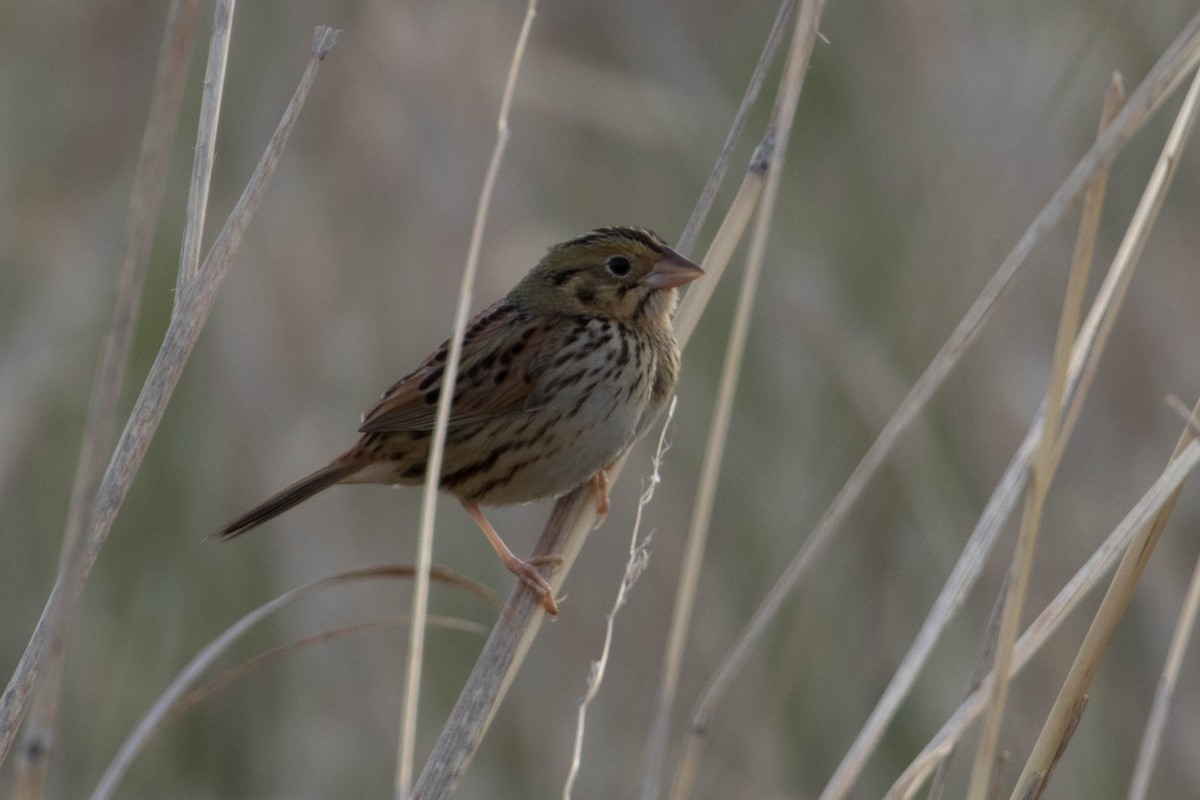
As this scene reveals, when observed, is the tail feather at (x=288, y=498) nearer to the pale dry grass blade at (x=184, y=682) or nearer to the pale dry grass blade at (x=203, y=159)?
the pale dry grass blade at (x=203, y=159)

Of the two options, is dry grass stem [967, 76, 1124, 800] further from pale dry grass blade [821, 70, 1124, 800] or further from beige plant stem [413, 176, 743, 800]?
beige plant stem [413, 176, 743, 800]

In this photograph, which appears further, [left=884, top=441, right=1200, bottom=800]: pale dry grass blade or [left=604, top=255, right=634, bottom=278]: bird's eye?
[left=604, top=255, right=634, bottom=278]: bird's eye

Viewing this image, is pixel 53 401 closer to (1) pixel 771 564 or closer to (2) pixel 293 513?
(2) pixel 293 513

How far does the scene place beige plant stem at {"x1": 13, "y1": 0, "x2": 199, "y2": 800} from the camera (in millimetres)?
1433

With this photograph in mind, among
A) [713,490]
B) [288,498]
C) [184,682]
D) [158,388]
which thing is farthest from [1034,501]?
[288,498]

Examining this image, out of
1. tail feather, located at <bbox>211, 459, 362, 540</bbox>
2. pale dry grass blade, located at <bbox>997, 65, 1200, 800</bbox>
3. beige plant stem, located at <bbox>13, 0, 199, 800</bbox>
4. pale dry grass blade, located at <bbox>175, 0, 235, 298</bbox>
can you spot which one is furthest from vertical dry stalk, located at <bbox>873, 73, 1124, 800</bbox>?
tail feather, located at <bbox>211, 459, 362, 540</bbox>

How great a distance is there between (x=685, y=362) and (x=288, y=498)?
1141 millimetres

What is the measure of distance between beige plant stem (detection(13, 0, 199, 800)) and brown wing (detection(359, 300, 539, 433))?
1575 mm

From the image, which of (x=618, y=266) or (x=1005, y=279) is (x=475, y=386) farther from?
(x=1005, y=279)

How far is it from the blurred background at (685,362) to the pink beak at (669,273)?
0.69m

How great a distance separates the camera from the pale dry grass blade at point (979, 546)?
1.58m

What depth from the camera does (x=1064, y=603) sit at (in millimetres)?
1722

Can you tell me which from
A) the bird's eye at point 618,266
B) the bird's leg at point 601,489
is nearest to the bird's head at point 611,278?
the bird's eye at point 618,266

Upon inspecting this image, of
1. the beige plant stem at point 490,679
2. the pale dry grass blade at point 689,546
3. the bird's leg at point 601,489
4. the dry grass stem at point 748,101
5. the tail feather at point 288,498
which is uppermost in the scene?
the dry grass stem at point 748,101
